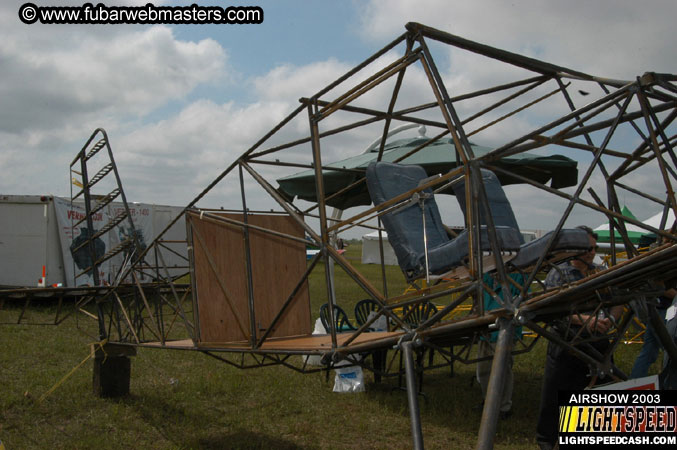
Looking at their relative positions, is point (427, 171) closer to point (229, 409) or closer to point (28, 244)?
point (229, 409)

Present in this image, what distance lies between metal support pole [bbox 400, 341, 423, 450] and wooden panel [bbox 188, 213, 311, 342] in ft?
6.79

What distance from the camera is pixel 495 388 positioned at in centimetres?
364

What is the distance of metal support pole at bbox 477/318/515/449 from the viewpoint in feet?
11.5

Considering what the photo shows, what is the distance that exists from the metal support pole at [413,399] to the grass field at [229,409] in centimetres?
231

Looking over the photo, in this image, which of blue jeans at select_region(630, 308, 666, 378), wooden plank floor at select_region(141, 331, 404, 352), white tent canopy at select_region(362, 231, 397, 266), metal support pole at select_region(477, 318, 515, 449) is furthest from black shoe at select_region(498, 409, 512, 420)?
white tent canopy at select_region(362, 231, 397, 266)

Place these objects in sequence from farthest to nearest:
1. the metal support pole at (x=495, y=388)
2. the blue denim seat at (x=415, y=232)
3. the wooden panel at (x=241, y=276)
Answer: the wooden panel at (x=241, y=276)
the blue denim seat at (x=415, y=232)
the metal support pole at (x=495, y=388)

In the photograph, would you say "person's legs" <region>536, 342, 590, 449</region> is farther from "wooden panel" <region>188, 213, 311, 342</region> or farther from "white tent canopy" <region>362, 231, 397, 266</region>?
"white tent canopy" <region>362, 231, 397, 266</region>

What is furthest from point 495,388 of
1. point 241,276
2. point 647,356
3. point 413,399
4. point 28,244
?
point 28,244

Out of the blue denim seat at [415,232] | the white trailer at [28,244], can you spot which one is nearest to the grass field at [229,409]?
the blue denim seat at [415,232]

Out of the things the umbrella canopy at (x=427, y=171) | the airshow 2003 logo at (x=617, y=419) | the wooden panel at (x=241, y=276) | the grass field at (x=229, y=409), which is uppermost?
the umbrella canopy at (x=427, y=171)

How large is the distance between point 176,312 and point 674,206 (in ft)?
15.1

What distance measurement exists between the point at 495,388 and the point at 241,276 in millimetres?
3192

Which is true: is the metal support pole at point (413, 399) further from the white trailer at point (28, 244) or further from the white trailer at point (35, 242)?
the white trailer at point (28, 244)

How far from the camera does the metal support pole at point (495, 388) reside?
351cm
